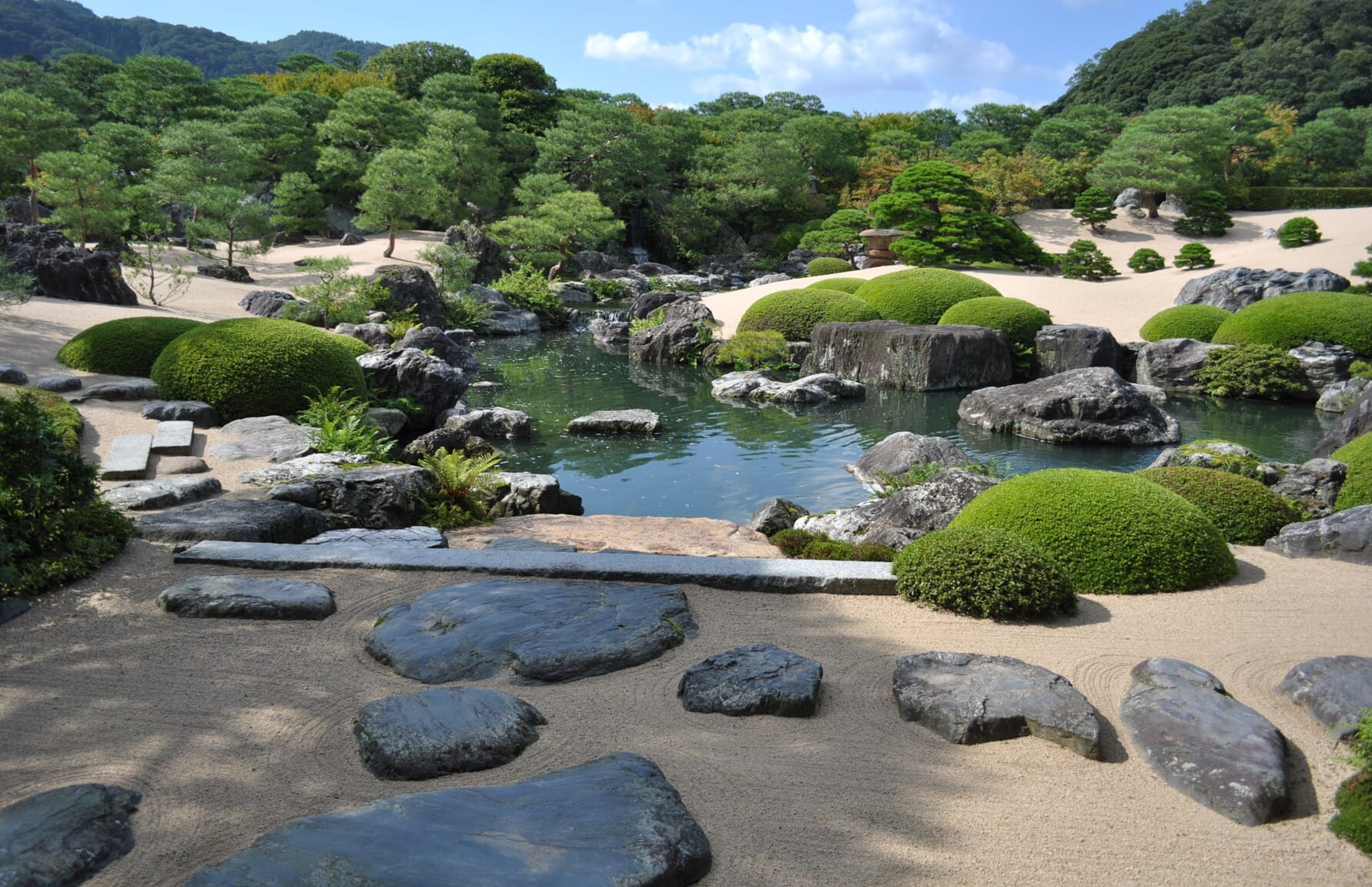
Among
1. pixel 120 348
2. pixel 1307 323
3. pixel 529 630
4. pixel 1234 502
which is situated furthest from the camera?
pixel 1307 323

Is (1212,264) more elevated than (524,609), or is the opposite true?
(1212,264)

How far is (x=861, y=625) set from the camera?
4.91 meters

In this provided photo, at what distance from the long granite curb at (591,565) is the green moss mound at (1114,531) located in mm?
928

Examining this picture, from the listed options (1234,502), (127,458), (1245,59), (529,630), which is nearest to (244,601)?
(529,630)

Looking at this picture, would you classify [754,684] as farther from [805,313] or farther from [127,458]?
[805,313]

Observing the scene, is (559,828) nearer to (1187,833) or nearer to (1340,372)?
(1187,833)

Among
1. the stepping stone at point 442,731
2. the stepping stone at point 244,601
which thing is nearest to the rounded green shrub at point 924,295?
the stepping stone at point 244,601

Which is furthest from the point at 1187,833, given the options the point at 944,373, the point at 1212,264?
the point at 1212,264

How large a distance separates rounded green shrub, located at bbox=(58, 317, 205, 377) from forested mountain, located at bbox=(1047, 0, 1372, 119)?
179 feet

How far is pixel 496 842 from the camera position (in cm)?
270

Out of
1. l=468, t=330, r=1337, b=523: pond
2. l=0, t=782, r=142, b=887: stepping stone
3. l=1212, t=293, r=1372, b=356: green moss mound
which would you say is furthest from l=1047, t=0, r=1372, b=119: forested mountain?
l=0, t=782, r=142, b=887: stepping stone

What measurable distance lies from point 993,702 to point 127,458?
24.8 feet

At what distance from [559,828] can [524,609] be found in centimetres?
197

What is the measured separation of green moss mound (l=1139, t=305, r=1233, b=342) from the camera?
58.6ft
